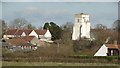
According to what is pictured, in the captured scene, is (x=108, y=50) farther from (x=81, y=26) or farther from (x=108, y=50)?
(x=81, y=26)

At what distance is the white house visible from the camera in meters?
17.9

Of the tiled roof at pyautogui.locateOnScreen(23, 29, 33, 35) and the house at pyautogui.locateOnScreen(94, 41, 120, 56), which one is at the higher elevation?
the tiled roof at pyautogui.locateOnScreen(23, 29, 33, 35)

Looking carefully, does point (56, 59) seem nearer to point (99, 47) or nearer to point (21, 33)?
point (99, 47)

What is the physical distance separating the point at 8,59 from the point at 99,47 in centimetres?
811

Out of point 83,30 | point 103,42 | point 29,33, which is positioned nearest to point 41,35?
point 29,33

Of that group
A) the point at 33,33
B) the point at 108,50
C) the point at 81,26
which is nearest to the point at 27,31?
the point at 33,33

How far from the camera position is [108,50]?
18891mm

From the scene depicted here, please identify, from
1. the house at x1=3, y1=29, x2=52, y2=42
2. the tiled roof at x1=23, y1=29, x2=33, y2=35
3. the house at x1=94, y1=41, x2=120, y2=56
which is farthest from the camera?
the tiled roof at x1=23, y1=29, x2=33, y2=35

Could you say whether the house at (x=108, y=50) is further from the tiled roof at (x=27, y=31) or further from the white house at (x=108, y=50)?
the tiled roof at (x=27, y=31)

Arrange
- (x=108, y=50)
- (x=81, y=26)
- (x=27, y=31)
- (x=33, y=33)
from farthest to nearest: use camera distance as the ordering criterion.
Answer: (x=33, y=33)
(x=81, y=26)
(x=27, y=31)
(x=108, y=50)

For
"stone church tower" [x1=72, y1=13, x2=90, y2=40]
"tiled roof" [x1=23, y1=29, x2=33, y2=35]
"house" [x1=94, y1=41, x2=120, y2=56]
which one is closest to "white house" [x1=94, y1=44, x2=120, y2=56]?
"house" [x1=94, y1=41, x2=120, y2=56]

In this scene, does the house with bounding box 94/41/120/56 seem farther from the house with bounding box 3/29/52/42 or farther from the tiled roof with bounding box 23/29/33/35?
the tiled roof with bounding box 23/29/33/35

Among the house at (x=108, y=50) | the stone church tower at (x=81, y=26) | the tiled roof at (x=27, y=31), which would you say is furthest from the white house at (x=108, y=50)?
the tiled roof at (x=27, y=31)

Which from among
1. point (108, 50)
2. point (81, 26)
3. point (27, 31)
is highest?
point (81, 26)
